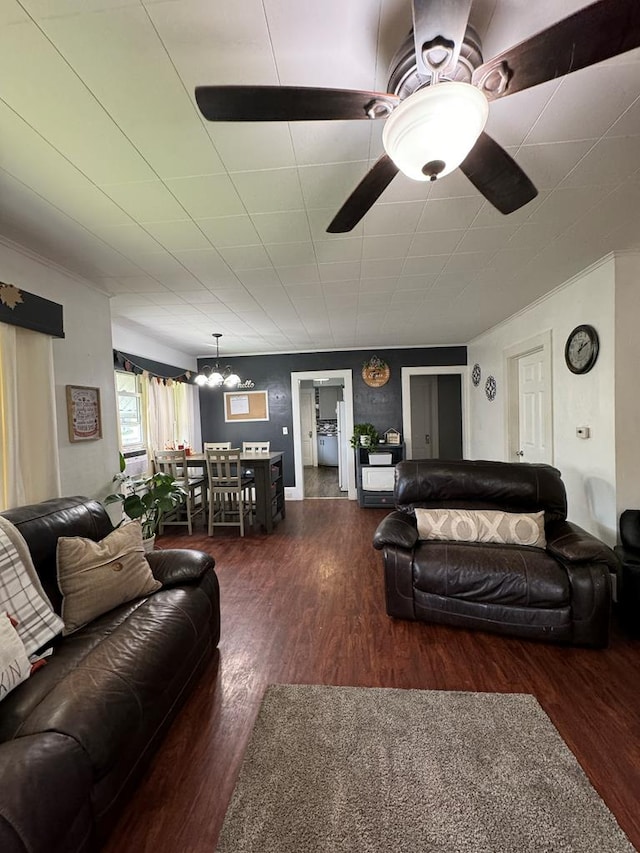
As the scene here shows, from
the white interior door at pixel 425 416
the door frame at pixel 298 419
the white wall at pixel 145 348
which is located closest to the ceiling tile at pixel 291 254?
the white wall at pixel 145 348

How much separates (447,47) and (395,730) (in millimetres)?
2368

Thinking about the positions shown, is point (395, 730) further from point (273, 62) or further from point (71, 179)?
point (71, 179)

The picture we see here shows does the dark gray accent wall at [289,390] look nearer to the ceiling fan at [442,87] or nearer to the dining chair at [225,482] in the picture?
the dining chair at [225,482]

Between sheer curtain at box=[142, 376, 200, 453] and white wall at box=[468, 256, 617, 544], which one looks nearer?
white wall at box=[468, 256, 617, 544]

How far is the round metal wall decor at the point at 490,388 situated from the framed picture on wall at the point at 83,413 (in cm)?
456

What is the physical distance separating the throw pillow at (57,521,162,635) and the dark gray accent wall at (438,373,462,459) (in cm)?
602

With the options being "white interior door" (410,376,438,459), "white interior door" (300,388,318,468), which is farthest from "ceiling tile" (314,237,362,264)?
"white interior door" (300,388,318,468)

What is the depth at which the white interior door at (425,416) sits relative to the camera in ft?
22.9

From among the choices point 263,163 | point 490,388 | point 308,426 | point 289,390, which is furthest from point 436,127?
point 308,426

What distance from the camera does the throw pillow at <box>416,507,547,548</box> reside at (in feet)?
7.97

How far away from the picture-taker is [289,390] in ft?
20.0

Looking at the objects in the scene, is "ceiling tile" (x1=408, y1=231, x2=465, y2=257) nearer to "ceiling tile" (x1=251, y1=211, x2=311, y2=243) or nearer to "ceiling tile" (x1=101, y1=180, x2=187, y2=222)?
"ceiling tile" (x1=251, y1=211, x2=311, y2=243)

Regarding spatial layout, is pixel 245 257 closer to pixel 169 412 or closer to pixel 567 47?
pixel 567 47

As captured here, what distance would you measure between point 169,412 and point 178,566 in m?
3.69
